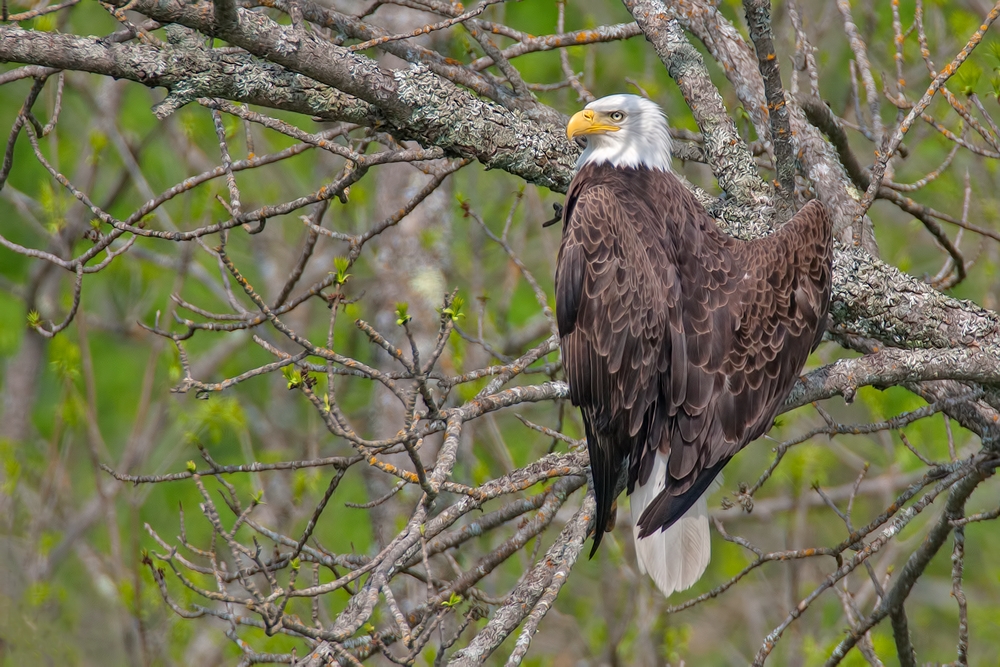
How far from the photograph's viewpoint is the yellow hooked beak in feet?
12.0

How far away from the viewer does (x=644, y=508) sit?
3.32m

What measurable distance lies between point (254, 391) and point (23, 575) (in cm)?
324

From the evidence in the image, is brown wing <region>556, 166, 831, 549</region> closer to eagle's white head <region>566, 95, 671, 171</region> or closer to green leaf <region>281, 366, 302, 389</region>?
eagle's white head <region>566, 95, 671, 171</region>

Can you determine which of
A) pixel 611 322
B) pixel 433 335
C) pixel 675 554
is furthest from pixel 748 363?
pixel 433 335

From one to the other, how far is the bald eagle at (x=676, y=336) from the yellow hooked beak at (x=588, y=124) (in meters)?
0.46

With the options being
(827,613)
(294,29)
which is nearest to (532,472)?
(294,29)

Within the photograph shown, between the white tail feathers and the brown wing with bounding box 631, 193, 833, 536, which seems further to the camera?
the white tail feathers

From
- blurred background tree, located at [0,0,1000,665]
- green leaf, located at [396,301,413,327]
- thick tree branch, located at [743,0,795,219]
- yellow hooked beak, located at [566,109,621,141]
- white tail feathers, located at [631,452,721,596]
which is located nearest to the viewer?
green leaf, located at [396,301,413,327]

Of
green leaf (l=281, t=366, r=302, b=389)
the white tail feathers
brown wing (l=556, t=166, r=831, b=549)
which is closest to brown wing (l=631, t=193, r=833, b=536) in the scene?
brown wing (l=556, t=166, r=831, b=549)

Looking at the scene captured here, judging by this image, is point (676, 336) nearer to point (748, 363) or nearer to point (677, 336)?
point (677, 336)

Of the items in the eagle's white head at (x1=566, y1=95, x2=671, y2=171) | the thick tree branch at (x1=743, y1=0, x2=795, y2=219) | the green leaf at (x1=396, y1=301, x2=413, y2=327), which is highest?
the eagle's white head at (x1=566, y1=95, x2=671, y2=171)

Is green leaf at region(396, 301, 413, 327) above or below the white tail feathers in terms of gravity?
above

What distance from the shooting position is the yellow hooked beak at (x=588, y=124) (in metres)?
3.66

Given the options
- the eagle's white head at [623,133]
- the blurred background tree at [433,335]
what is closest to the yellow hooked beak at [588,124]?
the eagle's white head at [623,133]
